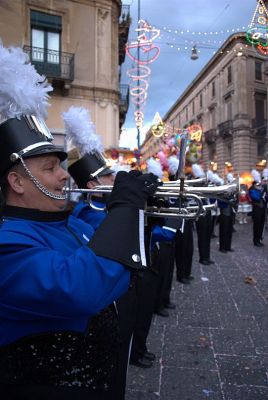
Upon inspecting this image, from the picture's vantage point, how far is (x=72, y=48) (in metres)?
15.5

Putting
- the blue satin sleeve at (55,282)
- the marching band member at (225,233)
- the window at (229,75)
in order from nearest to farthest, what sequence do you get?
the blue satin sleeve at (55,282), the marching band member at (225,233), the window at (229,75)

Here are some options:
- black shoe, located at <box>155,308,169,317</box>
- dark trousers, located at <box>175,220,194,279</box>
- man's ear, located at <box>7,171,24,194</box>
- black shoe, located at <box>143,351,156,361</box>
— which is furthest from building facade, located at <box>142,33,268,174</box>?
man's ear, located at <box>7,171,24,194</box>

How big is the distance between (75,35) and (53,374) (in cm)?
1626

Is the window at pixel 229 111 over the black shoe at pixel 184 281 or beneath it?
over

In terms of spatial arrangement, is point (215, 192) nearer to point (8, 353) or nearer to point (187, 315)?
point (8, 353)

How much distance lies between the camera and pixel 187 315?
15.9ft

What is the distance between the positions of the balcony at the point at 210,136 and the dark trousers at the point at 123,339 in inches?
1570

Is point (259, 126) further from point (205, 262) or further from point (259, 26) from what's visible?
point (205, 262)

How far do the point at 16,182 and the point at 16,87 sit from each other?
0.47m

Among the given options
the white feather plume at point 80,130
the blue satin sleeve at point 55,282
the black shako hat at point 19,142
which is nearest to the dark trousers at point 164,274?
the white feather plume at point 80,130

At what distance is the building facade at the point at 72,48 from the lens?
1446cm

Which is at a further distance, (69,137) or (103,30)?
(103,30)

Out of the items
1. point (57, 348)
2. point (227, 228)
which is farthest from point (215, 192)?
point (227, 228)

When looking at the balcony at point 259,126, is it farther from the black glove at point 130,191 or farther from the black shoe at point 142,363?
the black glove at point 130,191
